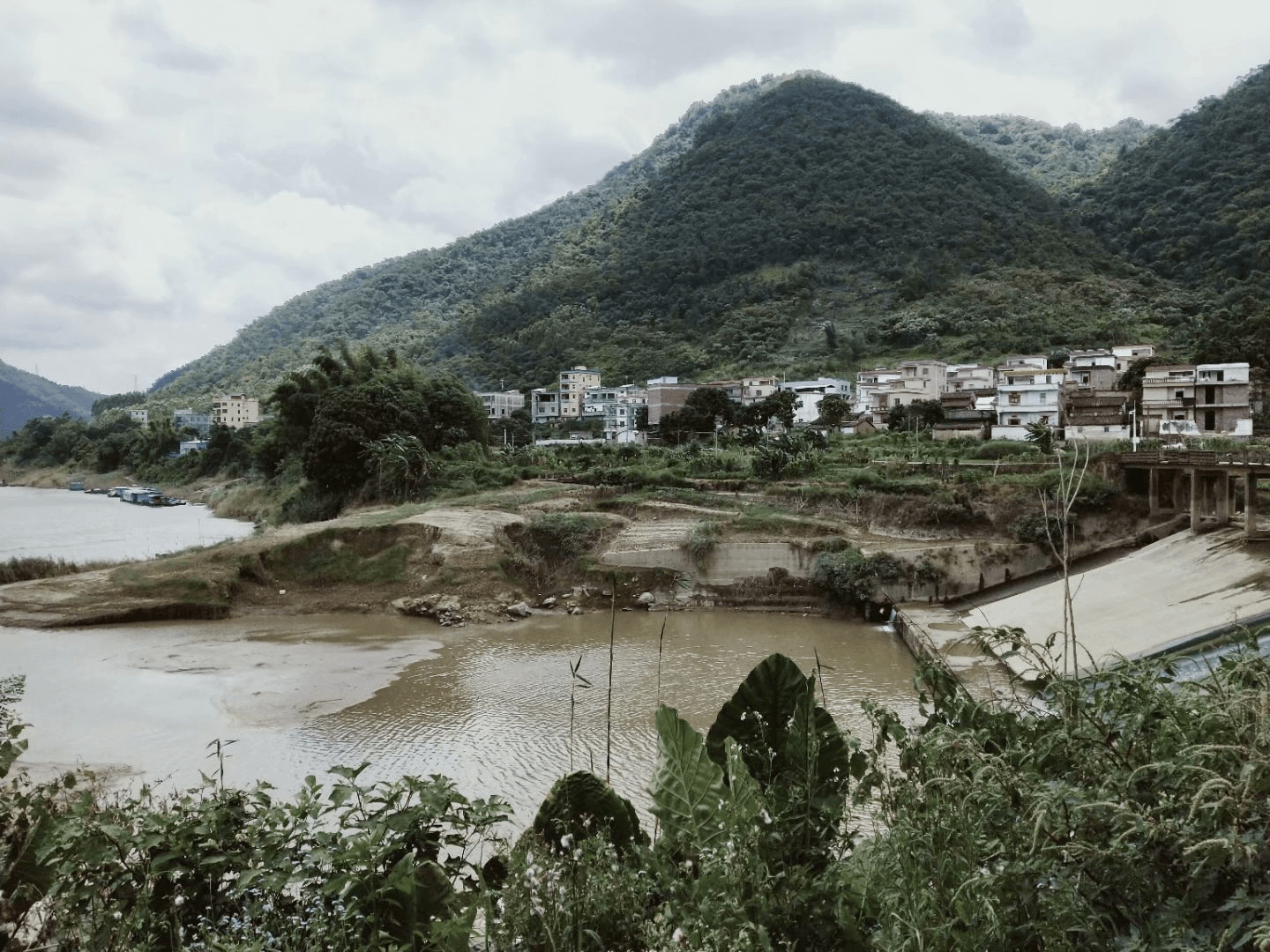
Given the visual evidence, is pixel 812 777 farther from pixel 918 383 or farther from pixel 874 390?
pixel 918 383

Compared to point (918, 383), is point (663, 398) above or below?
below

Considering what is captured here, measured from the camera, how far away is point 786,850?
3.26 meters

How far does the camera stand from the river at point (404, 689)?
38.5 feet

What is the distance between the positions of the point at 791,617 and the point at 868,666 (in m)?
5.07

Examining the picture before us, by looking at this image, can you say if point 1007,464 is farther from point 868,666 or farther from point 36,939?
point 36,939

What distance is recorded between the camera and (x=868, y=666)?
17.5 m

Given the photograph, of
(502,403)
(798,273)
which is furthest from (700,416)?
(798,273)

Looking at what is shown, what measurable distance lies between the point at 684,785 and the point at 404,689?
13.4m

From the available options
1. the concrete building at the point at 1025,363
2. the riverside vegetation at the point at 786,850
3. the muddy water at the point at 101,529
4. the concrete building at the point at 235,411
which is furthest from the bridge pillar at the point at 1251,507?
the concrete building at the point at 235,411

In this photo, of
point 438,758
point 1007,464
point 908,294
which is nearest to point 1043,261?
point 908,294

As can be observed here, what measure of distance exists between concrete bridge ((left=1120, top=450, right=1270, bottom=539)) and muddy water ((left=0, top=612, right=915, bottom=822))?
31.6 feet

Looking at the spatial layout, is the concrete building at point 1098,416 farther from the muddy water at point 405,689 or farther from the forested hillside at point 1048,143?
the forested hillside at point 1048,143

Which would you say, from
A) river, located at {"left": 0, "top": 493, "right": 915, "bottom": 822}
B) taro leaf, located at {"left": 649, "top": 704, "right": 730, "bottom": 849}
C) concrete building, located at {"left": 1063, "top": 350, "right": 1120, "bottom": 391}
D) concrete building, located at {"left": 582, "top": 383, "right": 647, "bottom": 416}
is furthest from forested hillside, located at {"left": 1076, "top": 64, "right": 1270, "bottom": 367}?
taro leaf, located at {"left": 649, "top": 704, "right": 730, "bottom": 849}

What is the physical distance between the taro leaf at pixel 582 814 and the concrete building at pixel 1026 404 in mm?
40174
